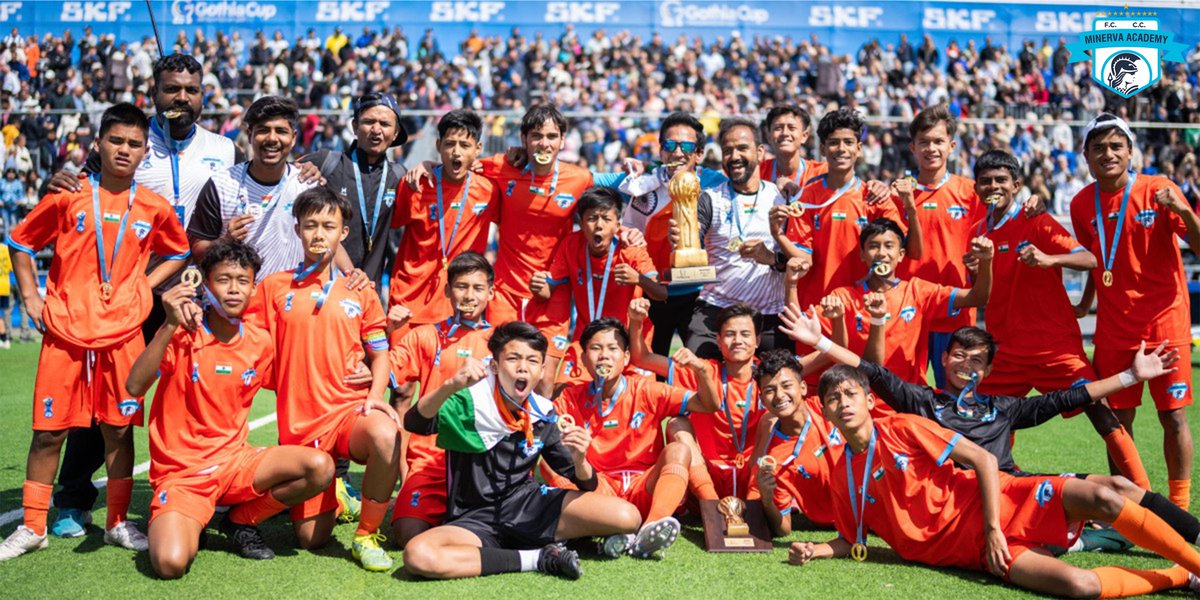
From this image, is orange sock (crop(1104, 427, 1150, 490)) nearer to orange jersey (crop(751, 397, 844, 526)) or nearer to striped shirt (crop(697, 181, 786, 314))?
orange jersey (crop(751, 397, 844, 526))

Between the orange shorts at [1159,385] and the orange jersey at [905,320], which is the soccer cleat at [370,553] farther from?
the orange shorts at [1159,385]

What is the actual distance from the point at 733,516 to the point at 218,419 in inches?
106

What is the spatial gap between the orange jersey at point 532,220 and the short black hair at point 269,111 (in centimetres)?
142

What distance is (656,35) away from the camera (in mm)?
26328

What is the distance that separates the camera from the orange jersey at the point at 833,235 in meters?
6.35

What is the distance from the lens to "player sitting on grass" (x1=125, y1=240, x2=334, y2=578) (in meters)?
4.92

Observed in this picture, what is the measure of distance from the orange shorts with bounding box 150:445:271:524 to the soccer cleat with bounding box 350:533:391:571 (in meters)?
0.55

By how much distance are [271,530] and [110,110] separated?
95.2 inches

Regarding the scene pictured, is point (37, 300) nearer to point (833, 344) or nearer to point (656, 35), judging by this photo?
point (833, 344)

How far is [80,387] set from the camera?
5.21m

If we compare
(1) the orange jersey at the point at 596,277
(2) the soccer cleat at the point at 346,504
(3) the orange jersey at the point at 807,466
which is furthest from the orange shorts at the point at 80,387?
(3) the orange jersey at the point at 807,466

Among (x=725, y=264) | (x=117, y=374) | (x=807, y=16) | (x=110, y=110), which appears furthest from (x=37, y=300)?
(x=807, y=16)

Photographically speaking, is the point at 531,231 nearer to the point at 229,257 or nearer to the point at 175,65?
the point at 229,257

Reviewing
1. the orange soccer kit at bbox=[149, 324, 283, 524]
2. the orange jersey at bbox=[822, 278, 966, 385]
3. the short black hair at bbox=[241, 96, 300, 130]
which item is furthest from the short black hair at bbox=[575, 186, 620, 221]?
the orange soccer kit at bbox=[149, 324, 283, 524]
